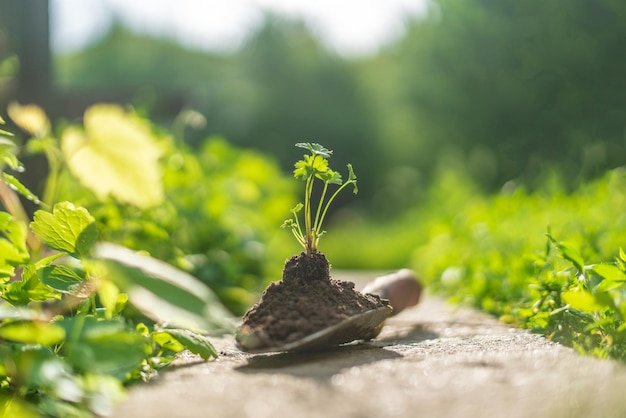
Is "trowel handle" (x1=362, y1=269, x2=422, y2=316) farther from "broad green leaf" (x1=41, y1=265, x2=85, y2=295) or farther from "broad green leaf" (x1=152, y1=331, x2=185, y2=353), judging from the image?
"broad green leaf" (x1=41, y1=265, x2=85, y2=295)

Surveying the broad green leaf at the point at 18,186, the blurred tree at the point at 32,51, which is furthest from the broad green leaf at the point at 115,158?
the blurred tree at the point at 32,51

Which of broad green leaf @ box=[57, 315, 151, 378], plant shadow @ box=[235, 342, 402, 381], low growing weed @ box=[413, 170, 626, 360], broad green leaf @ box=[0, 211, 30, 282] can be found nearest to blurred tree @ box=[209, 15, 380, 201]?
low growing weed @ box=[413, 170, 626, 360]

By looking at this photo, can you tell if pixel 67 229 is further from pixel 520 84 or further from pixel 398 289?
pixel 520 84

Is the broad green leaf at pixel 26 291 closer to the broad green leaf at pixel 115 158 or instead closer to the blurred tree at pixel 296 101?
the broad green leaf at pixel 115 158

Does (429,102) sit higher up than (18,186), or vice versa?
(429,102)

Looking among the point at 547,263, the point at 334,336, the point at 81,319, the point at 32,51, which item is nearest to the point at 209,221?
the point at 32,51

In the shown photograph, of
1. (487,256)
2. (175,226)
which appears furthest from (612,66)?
(175,226)

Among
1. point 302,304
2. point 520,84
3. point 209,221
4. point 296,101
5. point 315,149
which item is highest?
point 296,101

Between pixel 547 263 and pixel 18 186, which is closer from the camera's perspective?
pixel 18 186
